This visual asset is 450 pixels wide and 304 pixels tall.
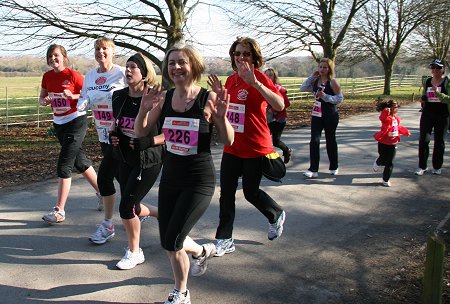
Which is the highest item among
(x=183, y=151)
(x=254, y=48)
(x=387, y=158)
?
(x=254, y=48)

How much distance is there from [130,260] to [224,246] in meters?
0.89

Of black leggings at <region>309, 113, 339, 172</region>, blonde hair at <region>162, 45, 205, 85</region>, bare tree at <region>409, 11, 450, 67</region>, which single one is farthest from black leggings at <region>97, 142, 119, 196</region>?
bare tree at <region>409, 11, 450, 67</region>

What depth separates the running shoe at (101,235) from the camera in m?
4.48

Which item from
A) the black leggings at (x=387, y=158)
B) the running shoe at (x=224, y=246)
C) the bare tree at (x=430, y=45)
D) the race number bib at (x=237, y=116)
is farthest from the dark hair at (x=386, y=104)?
the bare tree at (x=430, y=45)

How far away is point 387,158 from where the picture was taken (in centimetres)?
704

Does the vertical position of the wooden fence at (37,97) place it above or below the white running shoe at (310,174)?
above

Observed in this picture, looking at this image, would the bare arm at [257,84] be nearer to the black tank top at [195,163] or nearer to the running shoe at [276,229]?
the black tank top at [195,163]

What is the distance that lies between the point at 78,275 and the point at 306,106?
62.7 ft

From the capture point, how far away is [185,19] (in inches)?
504

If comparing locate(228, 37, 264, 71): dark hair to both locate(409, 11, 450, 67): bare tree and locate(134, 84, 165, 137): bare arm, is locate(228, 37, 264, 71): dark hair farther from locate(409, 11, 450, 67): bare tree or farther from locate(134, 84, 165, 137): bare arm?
locate(409, 11, 450, 67): bare tree

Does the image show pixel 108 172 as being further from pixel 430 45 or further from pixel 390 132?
pixel 430 45

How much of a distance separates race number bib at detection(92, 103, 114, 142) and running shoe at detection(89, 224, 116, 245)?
0.89 meters

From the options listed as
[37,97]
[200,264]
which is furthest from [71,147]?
[37,97]

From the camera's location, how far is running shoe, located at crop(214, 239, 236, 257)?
4258mm
